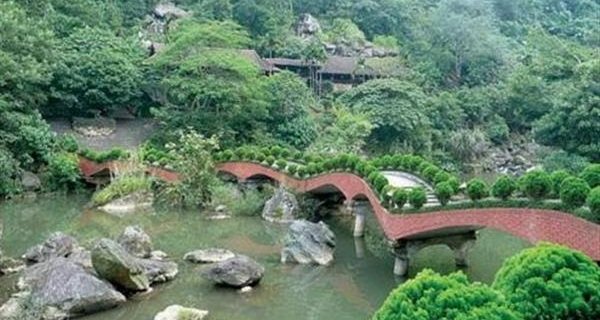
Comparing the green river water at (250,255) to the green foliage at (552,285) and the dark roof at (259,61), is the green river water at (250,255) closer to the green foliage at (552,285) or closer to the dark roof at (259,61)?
the green foliage at (552,285)

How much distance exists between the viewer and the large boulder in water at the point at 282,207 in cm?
2669

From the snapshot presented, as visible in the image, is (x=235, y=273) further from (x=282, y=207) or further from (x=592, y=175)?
(x=282, y=207)

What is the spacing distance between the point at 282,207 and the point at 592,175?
49.3 ft

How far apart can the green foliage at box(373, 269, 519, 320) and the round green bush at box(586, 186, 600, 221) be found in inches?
234

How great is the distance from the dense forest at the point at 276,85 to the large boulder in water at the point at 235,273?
1555 centimetres

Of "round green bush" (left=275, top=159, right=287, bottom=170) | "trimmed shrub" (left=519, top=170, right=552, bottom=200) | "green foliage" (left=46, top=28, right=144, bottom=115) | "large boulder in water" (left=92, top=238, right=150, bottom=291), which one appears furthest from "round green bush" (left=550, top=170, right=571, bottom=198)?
"green foliage" (left=46, top=28, right=144, bottom=115)

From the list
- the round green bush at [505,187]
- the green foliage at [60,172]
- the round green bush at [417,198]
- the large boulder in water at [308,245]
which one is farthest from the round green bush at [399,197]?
the green foliage at [60,172]

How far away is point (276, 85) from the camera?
135 ft

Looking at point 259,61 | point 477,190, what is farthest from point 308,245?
point 259,61

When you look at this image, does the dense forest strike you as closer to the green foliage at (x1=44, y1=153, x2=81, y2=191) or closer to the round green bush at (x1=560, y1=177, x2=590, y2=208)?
the green foliage at (x1=44, y1=153, x2=81, y2=191)

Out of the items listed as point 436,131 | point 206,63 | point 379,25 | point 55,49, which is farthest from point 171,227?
point 379,25

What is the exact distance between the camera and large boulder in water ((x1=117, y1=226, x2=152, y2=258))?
19016 millimetres

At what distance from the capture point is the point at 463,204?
16.7 metres

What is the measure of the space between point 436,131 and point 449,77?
12.1m
